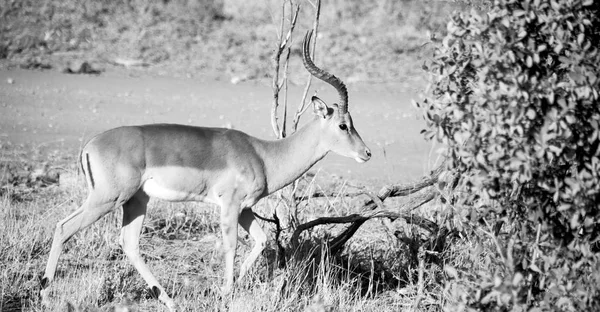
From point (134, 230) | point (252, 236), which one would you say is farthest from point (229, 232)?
point (134, 230)

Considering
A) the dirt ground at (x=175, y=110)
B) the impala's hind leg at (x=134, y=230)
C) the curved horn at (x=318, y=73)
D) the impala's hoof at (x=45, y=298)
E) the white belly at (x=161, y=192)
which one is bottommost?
the dirt ground at (x=175, y=110)

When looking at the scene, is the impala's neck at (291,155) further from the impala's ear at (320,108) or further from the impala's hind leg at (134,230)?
the impala's hind leg at (134,230)

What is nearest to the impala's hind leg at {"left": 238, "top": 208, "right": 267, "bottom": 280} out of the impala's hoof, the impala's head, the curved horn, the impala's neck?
the impala's neck

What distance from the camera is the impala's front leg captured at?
5.98 meters

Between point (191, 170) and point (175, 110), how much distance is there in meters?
7.33

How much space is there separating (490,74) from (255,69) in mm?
11652

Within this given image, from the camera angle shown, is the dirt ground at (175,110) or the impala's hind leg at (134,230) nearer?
the impala's hind leg at (134,230)

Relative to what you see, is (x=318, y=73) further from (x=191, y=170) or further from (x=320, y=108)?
(x=191, y=170)

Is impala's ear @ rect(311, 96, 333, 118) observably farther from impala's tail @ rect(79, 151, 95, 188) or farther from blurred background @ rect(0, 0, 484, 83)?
blurred background @ rect(0, 0, 484, 83)

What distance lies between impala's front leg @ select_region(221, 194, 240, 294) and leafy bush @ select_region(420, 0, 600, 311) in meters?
1.93

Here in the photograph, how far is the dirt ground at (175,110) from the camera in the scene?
11328 millimetres

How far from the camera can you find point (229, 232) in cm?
600

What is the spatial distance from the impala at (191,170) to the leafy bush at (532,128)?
71.7 inches

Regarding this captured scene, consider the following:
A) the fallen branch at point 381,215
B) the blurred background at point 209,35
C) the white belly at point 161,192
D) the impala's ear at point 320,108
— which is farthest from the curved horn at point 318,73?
the blurred background at point 209,35
